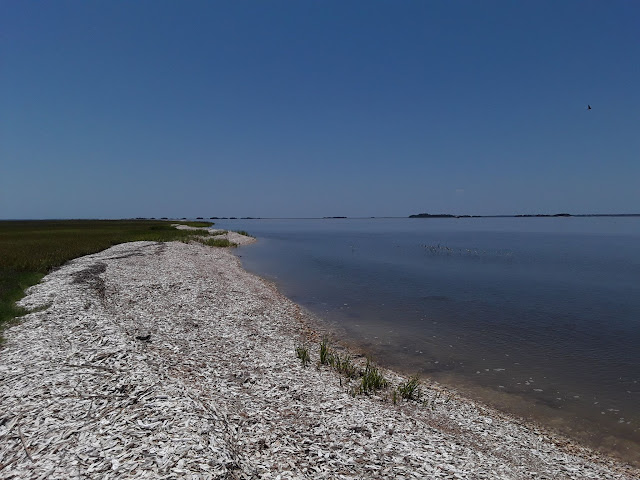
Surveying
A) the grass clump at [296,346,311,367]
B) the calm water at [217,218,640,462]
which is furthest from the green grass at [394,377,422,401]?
the grass clump at [296,346,311,367]

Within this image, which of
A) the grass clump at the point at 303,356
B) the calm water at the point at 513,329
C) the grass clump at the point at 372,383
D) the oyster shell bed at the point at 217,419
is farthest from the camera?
the grass clump at the point at 303,356

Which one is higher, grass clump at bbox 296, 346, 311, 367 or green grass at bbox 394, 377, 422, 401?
grass clump at bbox 296, 346, 311, 367

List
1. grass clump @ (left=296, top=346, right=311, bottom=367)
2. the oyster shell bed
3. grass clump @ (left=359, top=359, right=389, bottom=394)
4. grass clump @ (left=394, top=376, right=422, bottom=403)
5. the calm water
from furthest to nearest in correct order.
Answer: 1. grass clump @ (left=296, top=346, right=311, bottom=367)
2. the calm water
3. grass clump @ (left=359, top=359, right=389, bottom=394)
4. grass clump @ (left=394, top=376, right=422, bottom=403)
5. the oyster shell bed

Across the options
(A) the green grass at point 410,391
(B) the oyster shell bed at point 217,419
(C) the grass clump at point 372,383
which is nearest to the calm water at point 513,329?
(B) the oyster shell bed at point 217,419

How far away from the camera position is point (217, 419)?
30.2ft

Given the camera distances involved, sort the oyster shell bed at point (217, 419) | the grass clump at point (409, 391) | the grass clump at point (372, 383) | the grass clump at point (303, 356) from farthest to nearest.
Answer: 1. the grass clump at point (303, 356)
2. the grass clump at point (372, 383)
3. the grass clump at point (409, 391)
4. the oyster shell bed at point (217, 419)

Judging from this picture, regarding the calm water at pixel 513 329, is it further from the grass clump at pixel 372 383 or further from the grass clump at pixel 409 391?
the grass clump at pixel 372 383

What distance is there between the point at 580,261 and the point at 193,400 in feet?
190

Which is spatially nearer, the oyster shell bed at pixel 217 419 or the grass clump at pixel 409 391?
the oyster shell bed at pixel 217 419

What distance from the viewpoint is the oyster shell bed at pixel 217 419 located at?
7.61m

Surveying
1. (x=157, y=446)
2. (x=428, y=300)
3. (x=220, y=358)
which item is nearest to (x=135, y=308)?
(x=220, y=358)

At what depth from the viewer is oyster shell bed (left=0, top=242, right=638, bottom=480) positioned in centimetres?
761

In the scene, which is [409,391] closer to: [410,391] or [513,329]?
[410,391]

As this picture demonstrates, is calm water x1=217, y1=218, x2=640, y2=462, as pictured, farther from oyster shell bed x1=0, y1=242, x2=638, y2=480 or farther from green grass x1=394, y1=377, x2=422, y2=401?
green grass x1=394, y1=377, x2=422, y2=401
